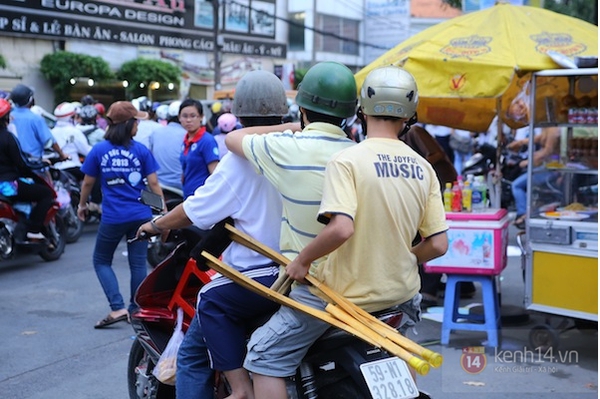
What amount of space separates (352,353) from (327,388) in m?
0.23

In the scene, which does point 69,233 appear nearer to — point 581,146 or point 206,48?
point 581,146

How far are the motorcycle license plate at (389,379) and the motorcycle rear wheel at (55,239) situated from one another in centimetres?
675

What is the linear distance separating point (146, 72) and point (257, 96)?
2327 cm

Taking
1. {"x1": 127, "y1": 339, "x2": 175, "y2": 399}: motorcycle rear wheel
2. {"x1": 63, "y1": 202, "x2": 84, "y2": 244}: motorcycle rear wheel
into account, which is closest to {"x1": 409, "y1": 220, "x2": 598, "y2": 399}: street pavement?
{"x1": 127, "y1": 339, "x2": 175, "y2": 399}: motorcycle rear wheel

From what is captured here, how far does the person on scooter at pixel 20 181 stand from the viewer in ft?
26.0

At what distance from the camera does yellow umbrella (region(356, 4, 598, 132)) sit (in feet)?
18.5

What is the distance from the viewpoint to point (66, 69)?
23.5 m

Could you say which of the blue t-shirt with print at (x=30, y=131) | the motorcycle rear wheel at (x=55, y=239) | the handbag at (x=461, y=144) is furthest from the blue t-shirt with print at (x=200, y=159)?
the handbag at (x=461, y=144)

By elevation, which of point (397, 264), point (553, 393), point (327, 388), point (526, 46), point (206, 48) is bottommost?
point (553, 393)

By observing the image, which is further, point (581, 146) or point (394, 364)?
point (581, 146)

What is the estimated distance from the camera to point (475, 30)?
616cm

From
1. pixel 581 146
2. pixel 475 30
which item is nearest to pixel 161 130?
pixel 475 30

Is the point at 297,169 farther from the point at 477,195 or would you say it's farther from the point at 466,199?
the point at 477,195

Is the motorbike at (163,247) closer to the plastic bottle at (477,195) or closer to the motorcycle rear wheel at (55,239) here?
the motorcycle rear wheel at (55,239)
